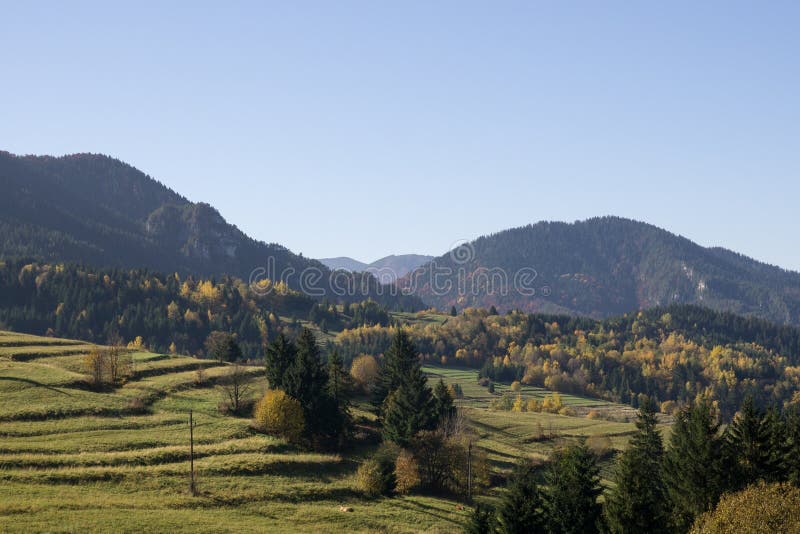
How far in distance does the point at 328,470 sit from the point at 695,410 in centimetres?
4147

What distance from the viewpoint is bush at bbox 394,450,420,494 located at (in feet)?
278

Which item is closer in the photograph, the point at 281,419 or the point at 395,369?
the point at 281,419

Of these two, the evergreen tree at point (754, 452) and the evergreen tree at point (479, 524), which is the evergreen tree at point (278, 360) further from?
the evergreen tree at point (754, 452)

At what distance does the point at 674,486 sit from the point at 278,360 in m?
56.6

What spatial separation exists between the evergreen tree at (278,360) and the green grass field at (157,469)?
6.66 m

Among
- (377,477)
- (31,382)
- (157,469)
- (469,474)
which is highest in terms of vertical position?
(31,382)

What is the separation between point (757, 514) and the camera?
4959cm

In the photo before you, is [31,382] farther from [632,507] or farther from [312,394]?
[632,507]

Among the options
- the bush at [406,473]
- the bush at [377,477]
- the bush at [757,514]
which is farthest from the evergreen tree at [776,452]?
the bush at [377,477]

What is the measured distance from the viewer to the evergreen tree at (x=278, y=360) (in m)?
105

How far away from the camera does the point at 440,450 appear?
90562mm

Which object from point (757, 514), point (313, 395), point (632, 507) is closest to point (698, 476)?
point (632, 507)

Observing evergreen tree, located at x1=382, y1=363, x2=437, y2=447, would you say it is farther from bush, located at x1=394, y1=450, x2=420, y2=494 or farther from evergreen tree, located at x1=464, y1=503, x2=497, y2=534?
evergreen tree, located at x1=464, y1=503, x2=497, y2=534

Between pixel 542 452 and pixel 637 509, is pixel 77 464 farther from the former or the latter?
pixel 542 452
